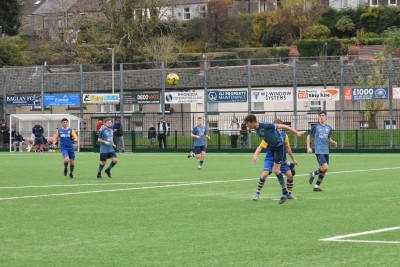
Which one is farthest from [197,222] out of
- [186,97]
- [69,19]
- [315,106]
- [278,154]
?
[69,19]

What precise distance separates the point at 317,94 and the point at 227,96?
493 cm

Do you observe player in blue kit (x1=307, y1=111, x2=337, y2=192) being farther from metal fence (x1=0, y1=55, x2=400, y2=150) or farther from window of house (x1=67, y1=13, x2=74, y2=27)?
window of house (x1=67, y1=13, x2=74, y2=27)

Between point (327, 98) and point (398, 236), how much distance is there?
36.0m

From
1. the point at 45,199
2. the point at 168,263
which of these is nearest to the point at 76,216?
the point at 45,199

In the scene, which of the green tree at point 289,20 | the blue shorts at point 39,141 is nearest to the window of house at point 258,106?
the blue shorts at point 39,141

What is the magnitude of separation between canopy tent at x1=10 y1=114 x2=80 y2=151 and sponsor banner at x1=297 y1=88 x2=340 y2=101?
40.8ft

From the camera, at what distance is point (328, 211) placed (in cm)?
1727

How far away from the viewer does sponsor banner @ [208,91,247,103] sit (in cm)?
5075

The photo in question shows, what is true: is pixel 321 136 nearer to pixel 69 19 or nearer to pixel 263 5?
pixel 69 19

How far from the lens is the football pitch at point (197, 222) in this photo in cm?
1195

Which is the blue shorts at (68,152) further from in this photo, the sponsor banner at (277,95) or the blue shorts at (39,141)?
the blue shorts at (39,141)

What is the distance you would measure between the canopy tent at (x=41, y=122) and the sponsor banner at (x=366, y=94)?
14917 mm

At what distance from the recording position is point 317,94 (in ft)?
162

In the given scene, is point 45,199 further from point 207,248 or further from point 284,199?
point 207,248
